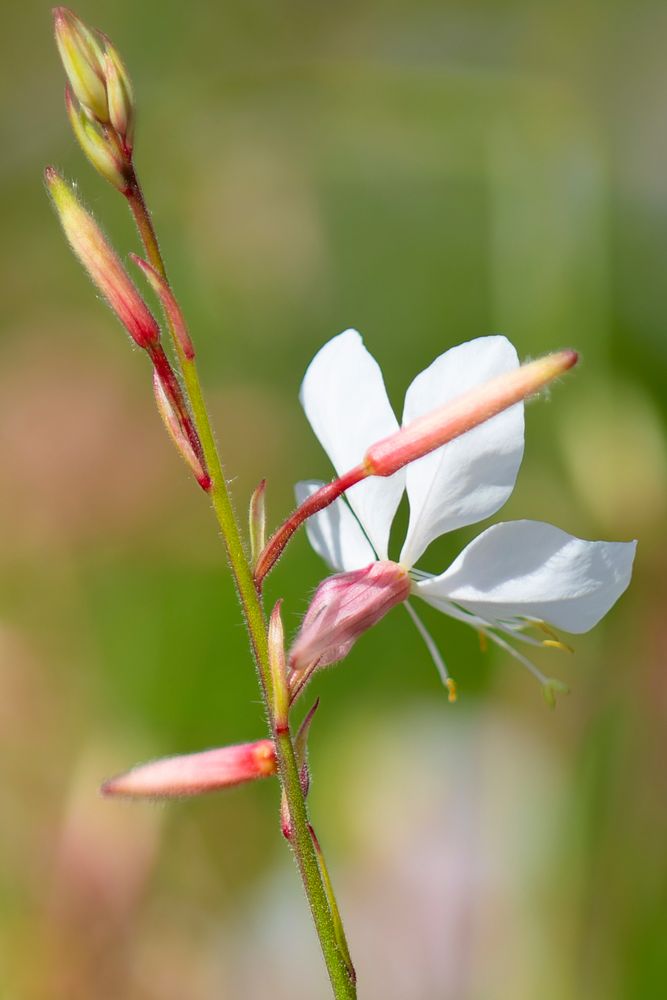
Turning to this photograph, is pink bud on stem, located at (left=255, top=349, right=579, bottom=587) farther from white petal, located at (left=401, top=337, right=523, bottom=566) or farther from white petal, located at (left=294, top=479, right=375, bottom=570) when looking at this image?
white petal, located at (left=294, top=479, right=375, bottom=570)

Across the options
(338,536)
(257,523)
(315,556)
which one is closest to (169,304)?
(257,523)

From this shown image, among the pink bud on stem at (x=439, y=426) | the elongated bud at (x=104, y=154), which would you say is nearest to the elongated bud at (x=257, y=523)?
the pink bud on stem at (x=439, y=426)

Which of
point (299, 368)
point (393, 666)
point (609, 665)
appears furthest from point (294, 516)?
point (299, 368)

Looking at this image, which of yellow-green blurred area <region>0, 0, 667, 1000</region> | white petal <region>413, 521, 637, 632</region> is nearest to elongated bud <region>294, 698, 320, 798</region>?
white petal <region>413, 521, 637, 632</region>

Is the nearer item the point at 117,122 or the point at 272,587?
the point at 117,122

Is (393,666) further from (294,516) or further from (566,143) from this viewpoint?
(294,516)

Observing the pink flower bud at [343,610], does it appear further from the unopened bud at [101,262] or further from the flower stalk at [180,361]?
the unopened bud at [101,262]

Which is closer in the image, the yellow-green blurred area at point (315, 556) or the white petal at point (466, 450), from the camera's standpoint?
the white petal at point (466, 450)
